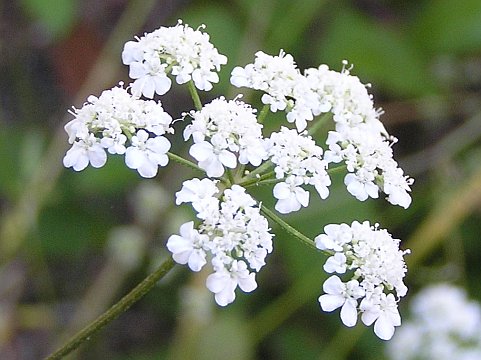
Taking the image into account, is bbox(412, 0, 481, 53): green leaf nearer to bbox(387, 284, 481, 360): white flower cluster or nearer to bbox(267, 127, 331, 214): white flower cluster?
bbox(387, 284, 481, 360): white flower cluster

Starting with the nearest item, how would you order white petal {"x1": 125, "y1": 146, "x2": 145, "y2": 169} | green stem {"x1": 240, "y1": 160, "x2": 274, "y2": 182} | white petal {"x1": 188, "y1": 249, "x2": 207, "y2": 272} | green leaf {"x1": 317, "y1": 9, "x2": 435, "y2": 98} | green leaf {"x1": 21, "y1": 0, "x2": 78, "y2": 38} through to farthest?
white petal {"x1": 188, "y1": 249, "x2": 207, "y2": 272}, white petal {"x1": 125, "y1": 146, "x2": 145, "y2": 169}, green stem {"x1": 240, "y1": 160, "x2": 274, "y2": 182}, green leaf {"x1": 21, "y1": 0, "x2": 78, "y2": 38}, green leaf {"x1": 317, "y1": 9, "x2": 435, "y2": 98}

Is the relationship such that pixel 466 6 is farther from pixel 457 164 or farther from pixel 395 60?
pixel 457 164

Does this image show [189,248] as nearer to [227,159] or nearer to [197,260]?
[197,260]

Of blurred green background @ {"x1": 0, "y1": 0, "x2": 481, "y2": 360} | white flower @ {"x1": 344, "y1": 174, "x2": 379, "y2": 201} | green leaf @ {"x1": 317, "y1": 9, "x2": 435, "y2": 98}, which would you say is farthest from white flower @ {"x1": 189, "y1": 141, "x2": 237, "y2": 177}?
green leaf @ {"x1": 317, "y1": 9, "x2": 435, "y2": 98}

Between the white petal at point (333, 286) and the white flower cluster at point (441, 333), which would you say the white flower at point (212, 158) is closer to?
the white petal at point (333, 286)

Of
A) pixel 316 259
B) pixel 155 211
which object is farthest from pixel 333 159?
pixel 155 211

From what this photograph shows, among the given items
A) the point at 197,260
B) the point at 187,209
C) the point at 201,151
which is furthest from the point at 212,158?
the point at 187,209

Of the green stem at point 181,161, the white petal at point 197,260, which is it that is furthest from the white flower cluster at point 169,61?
the white petal at point 197,260
